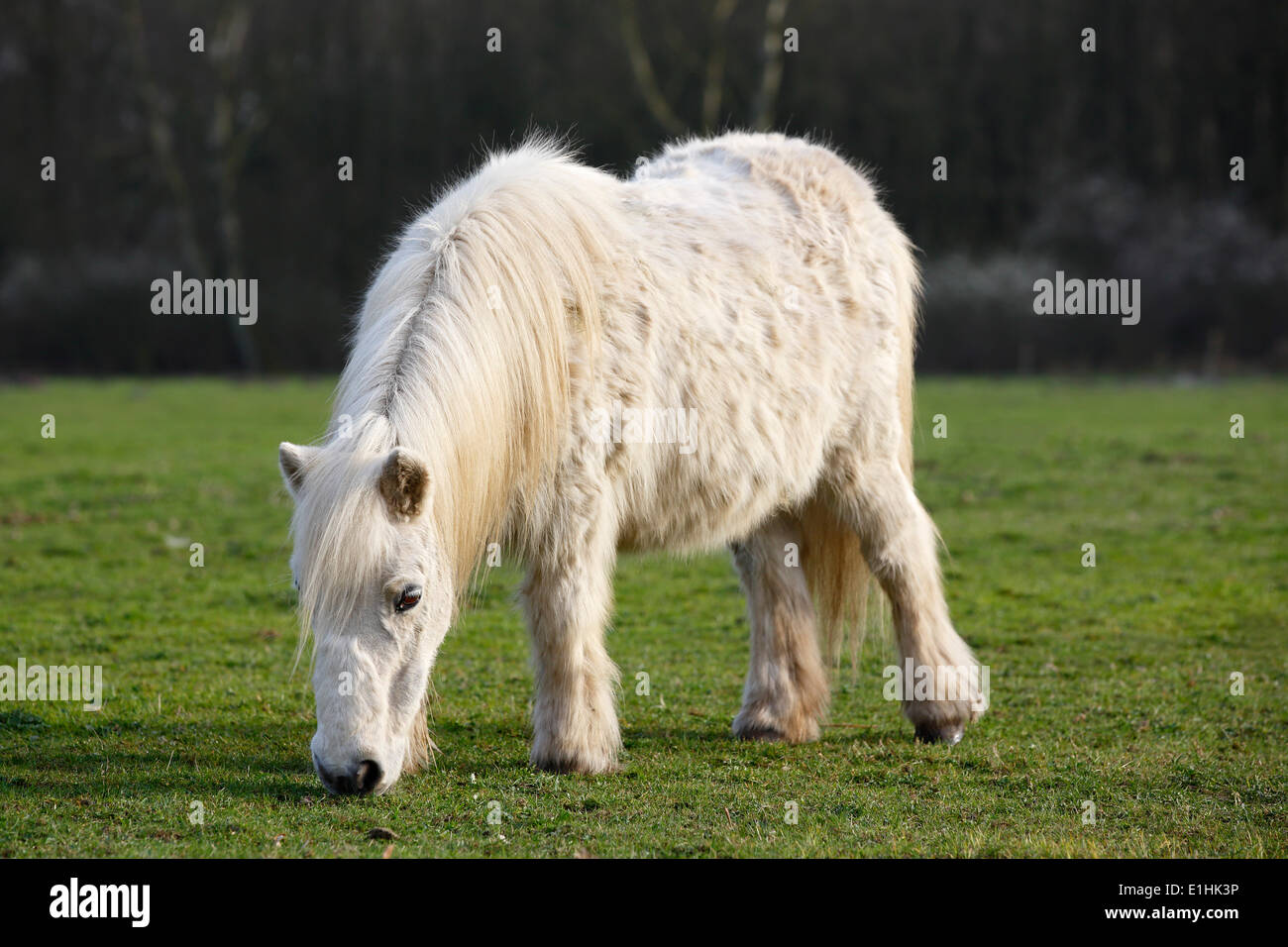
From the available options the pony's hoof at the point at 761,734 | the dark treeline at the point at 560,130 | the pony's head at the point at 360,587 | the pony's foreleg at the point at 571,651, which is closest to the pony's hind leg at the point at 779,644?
the pony's hoof at the point at 761,734

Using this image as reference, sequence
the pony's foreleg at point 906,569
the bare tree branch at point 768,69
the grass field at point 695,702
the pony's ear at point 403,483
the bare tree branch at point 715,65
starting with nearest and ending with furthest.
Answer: the pony's ear at point 403,483 < the grass field at point 695,702 < the pony's foreleg at point 906,569 < the bare tree branch at point 768,69 < the bare tree branch at point 715,65

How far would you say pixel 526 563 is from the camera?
5242 mm

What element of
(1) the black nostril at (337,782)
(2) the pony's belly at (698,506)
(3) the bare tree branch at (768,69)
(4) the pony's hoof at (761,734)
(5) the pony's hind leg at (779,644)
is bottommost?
(4) the pony's hoof at (761,734)

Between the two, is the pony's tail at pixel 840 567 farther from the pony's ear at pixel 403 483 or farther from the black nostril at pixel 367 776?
the black nostril at pixel 367 776

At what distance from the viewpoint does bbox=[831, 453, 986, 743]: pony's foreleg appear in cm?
625

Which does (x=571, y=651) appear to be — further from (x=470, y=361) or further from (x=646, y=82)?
(x=646, y=82)

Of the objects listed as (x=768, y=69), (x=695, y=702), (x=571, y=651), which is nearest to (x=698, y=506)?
(x=571, y=651)

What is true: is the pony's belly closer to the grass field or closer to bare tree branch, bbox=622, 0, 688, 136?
the grass field

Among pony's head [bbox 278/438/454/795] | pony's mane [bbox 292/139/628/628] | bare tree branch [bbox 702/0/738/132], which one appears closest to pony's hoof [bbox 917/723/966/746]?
pony's mane [bbox 292/139/628/628]

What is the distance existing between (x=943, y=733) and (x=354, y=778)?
2945mm

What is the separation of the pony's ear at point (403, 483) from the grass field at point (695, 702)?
1.12 m

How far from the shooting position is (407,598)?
Answer: 14.5ft

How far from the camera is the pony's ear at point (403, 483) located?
4.28 meters

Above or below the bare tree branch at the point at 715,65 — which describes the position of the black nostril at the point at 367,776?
below
